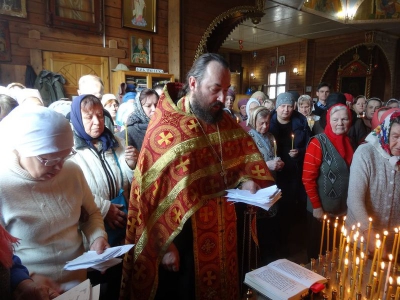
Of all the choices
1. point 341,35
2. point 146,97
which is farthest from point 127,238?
point 341,35

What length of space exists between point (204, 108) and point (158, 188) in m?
0.58

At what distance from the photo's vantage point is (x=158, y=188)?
1.69 metres

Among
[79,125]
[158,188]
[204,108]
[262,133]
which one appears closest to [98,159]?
[79,125]

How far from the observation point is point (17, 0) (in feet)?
14.9

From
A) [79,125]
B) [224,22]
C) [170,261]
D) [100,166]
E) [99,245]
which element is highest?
[224,22]

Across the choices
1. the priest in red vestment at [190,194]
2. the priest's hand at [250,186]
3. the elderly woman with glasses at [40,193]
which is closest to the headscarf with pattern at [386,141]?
the priest in red vestment at [190,194]

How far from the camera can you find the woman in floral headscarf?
6.95 ft

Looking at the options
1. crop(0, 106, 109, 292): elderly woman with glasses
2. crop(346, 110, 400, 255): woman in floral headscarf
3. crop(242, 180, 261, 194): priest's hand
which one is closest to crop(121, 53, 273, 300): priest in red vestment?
crop(242, 180, 261, 194): priest's hand

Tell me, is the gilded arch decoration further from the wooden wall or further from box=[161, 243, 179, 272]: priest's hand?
box=[161, 243, 179, 272]: priest's hand

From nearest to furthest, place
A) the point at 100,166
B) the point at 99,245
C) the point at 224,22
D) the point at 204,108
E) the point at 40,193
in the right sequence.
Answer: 1. the point at 40,193
2. the point at 99,245
3. the point at 204,108
4. the point at 100,166
5. the point at 224,22

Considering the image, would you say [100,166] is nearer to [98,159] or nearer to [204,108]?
[98,159]

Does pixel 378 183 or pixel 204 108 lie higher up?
pixel 204 108

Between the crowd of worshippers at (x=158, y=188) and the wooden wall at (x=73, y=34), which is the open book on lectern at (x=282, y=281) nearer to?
the crowd of worshippers at (x=158, y=188)

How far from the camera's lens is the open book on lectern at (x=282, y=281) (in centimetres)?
127
